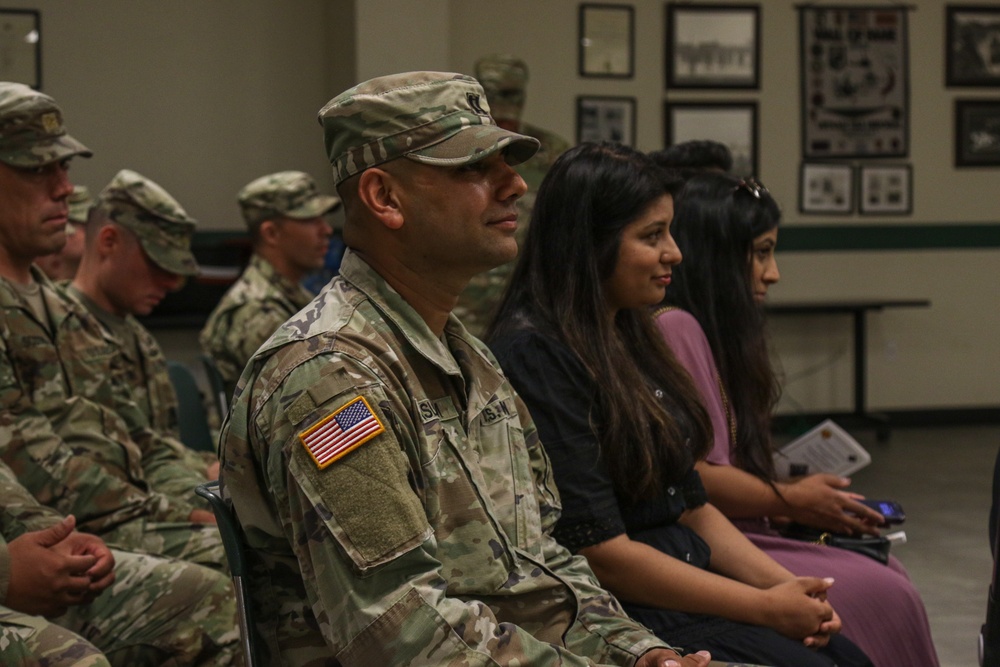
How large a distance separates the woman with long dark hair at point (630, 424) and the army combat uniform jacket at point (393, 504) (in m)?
0.23

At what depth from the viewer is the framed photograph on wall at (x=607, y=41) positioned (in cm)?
736

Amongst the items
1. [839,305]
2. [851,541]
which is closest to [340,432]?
[851,541]

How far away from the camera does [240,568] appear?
148 cm

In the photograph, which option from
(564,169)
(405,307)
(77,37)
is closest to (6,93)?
(564,169)

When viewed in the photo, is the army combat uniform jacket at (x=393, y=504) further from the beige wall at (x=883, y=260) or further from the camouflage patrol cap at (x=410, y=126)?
the beige wall at (x=883, y=260)

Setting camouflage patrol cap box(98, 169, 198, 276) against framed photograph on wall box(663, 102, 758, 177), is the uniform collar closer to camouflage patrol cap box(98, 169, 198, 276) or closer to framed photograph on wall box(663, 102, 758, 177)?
camouflage patrol cap box(98, 169, 198, 276)

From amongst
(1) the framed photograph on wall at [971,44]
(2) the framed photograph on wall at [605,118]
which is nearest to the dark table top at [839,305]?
(2) the framed photograph on wall at [605,118]

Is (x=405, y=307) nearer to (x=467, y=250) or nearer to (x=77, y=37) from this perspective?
(x=467, y=250)

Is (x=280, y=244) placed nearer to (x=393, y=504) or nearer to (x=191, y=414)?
(x=191, y=414)

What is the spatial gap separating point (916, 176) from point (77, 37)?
5.21 metres

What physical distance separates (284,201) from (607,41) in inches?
138

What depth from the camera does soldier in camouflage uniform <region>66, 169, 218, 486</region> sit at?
3.21 metres

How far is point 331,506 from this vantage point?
1345 mm

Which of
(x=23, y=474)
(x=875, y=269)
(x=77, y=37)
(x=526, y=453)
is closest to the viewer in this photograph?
(x=526, y=453)
